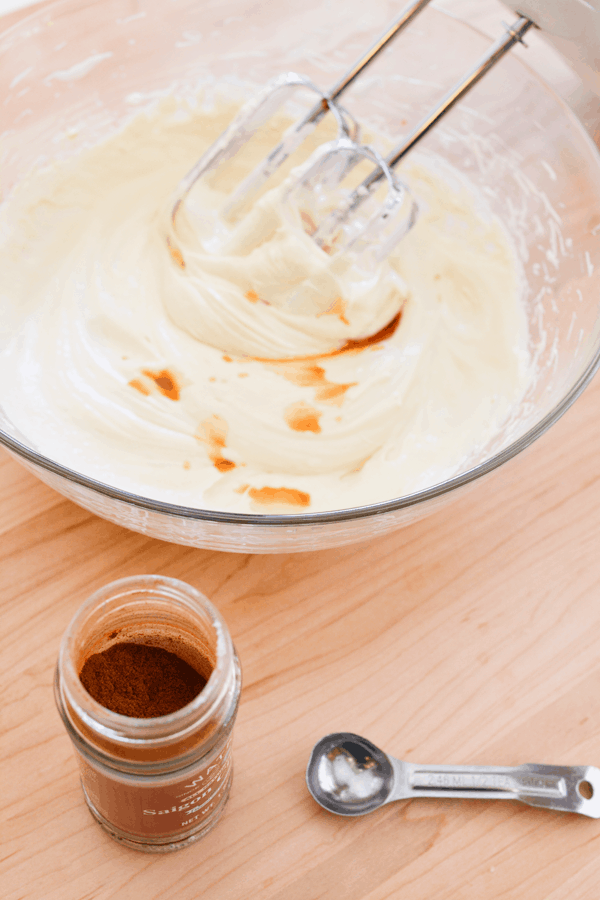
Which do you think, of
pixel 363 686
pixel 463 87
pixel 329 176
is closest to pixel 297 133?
pixel 329 176

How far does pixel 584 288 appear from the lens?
0.74 m

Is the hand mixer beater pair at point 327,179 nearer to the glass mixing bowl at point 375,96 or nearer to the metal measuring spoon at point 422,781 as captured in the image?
the glass mixing bowl at point 375,96

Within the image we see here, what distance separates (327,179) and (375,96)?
17 cm

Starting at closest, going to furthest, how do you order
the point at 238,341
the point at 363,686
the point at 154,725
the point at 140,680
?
the point at 154,725 → the point at 140,680 → the point at 363,686 → the point at 238,341

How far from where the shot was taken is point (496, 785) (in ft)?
1.88

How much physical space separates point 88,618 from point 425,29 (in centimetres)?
80

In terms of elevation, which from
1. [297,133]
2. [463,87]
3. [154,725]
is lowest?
[154,725]

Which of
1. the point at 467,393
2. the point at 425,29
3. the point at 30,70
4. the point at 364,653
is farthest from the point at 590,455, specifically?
the point at 30,70

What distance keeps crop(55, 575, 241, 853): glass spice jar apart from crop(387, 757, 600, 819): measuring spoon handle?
0.49ft

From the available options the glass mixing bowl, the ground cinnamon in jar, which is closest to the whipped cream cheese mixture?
the glass mixing bowl

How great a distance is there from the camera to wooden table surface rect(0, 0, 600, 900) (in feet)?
1.81

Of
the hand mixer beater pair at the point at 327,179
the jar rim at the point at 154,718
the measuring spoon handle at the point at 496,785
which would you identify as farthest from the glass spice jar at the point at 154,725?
the hand mixer beater pair at the point at 327,179

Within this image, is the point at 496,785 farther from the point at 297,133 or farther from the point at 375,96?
the point at 375,96

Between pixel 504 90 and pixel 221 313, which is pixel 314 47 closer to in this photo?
pixel 504 90
